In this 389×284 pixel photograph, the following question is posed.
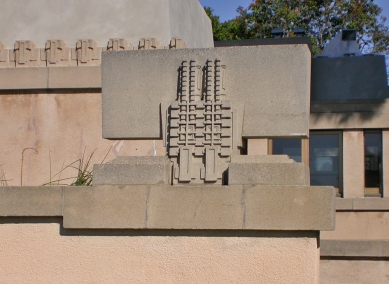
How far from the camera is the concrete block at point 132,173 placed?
559cm

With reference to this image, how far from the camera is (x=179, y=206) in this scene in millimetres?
5430

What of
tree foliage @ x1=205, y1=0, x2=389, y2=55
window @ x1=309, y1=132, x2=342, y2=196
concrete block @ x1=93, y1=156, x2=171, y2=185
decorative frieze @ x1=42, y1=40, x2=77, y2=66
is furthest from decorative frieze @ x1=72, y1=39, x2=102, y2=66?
tree foliage @ x1=205, y1=0, x2=389, y2=55

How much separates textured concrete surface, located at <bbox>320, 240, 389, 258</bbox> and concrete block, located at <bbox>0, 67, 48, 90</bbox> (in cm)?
526

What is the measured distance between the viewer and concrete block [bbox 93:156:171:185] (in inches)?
220

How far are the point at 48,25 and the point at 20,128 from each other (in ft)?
7.92

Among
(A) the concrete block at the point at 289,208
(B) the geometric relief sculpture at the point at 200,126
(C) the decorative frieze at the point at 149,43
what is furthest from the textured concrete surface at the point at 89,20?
(A) the concrete block at the point at 289,208

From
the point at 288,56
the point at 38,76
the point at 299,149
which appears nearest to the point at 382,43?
the point at 299,149

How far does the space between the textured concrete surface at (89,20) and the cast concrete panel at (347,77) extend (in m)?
3.42

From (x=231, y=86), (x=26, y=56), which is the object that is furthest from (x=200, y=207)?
(x=26, y=56)

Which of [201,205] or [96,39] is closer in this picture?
[201,205]

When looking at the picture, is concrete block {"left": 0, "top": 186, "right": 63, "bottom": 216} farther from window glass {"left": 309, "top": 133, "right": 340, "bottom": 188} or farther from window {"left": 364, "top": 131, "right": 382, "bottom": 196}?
window {"left": 364, "top": 131, "right": 382, "bottom": 196}

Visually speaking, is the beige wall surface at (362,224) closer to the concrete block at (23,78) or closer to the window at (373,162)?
the window at (373,162)

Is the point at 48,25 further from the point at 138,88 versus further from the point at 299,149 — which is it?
the point at 138,88

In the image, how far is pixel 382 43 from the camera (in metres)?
33.1
